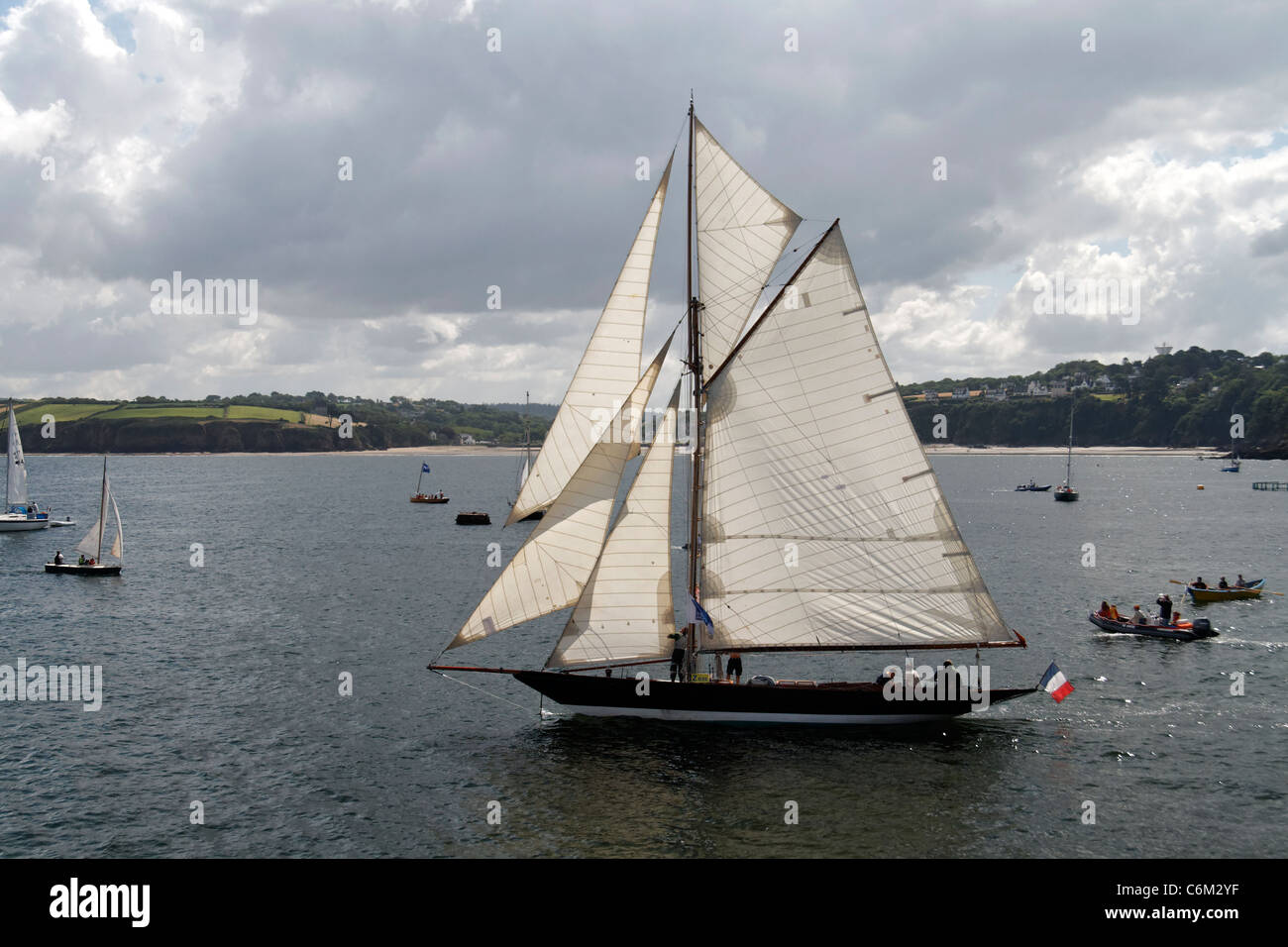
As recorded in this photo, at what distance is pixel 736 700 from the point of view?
37094mm

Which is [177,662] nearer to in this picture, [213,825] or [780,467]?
[213,825]

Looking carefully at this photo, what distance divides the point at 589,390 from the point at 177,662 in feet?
97.9

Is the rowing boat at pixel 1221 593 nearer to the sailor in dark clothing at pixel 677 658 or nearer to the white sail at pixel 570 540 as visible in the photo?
the sailor in dark clothing at pixel 677 658

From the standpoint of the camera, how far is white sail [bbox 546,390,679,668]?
3509cm

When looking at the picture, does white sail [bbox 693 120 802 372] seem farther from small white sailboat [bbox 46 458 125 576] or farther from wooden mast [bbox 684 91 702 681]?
small white sailboat [bbox 46 458 125 576]

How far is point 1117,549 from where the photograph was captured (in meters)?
98.0

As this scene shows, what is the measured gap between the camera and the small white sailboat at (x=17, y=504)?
10862cm

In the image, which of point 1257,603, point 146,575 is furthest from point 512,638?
point 1257,603

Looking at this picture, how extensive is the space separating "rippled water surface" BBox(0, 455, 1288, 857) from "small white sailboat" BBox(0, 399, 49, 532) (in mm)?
48503

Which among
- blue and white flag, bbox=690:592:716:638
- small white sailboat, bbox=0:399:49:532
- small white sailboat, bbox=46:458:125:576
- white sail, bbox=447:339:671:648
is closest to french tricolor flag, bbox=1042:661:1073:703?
blue and white flag, bbox=690:592:716:638

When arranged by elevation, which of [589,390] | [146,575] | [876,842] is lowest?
[876,842]

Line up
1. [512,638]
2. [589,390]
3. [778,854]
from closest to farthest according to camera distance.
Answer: [778,854] → [589,390] → [512,638]

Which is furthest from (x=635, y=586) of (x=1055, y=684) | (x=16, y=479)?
(x=16, y=479)

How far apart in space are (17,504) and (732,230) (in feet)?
348
